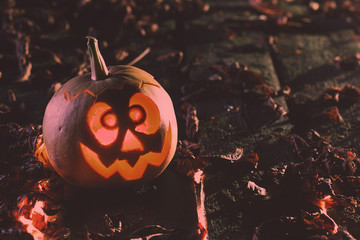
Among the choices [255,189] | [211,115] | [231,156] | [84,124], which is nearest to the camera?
[84,124]

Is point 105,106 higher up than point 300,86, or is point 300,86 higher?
point 105,106

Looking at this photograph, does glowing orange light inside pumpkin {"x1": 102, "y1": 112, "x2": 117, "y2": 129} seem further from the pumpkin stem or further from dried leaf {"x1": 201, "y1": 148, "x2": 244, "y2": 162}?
dried leaf {"x1": 201, "y1": 148, "x2": 244, "y2": 162}

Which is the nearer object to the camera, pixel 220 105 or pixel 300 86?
pixel 220 105

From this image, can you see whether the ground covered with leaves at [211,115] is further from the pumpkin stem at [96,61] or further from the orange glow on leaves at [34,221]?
the pumpkin stem at [96,61]

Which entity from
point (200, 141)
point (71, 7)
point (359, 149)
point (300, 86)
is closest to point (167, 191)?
point (200, 141)

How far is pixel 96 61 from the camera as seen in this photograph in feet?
6.01

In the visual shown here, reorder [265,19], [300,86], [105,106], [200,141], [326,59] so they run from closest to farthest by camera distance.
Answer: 1. [105,106]
2. [200,141]
3. [300,86]
4. [326,59]
5. [265,19]

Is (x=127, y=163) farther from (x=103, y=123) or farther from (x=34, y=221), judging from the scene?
(x=34, y=221)

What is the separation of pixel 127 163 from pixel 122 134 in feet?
0.51

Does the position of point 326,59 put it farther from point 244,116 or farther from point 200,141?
Result: point 200,141

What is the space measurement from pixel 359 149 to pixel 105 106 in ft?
5.07

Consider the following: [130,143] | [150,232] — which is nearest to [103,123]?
[130,143]

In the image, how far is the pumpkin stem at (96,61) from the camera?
179 cm

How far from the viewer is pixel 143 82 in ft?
6.21
